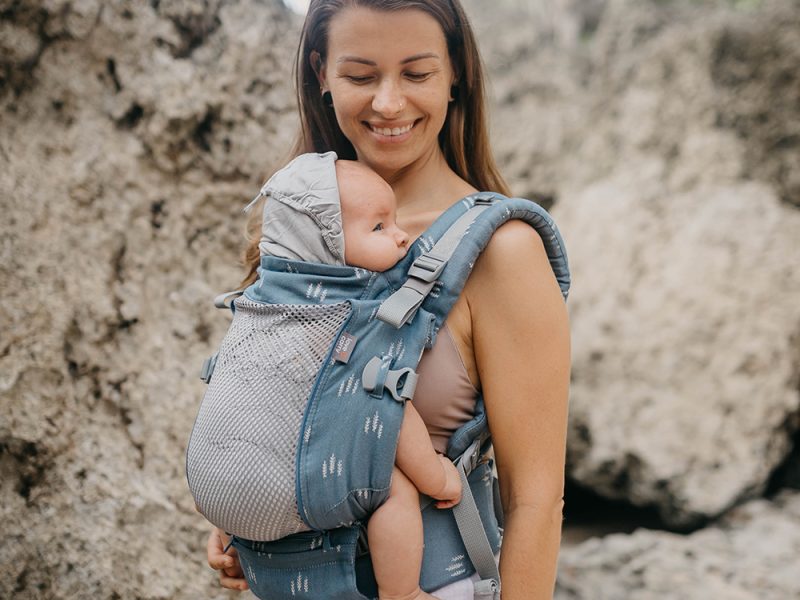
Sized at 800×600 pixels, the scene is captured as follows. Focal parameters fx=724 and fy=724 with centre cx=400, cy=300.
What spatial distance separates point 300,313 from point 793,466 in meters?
2.80

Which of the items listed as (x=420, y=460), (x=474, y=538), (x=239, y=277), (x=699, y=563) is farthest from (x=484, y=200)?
(x=699, y=563)

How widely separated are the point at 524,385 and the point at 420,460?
252 millimetres

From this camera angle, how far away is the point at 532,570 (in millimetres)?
1394

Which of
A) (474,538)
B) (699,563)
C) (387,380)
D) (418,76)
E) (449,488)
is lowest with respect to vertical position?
(699,563)

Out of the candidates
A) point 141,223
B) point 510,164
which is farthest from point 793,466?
point 141,223

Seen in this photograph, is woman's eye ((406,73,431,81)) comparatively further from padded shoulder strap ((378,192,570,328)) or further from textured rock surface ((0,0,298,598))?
textured rock surface ((0,0,298,598))

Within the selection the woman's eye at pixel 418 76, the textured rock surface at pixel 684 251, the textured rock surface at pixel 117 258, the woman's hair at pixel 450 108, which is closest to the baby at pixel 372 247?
the woman's eye at pixel 418 76

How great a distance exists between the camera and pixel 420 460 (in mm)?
1272

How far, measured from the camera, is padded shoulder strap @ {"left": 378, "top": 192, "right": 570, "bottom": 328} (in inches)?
49.9

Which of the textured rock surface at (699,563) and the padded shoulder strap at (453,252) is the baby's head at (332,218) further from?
the textured rock surface at (699,563)

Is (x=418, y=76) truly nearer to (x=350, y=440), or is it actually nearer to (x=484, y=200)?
(x=484, y=200)

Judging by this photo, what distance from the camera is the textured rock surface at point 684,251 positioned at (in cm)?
315

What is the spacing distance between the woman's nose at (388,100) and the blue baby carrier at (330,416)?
241 mm

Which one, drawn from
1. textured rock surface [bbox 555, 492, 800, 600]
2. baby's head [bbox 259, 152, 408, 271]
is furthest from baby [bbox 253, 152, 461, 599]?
textured rock surface [bbox 555, 492, 800, 600]
